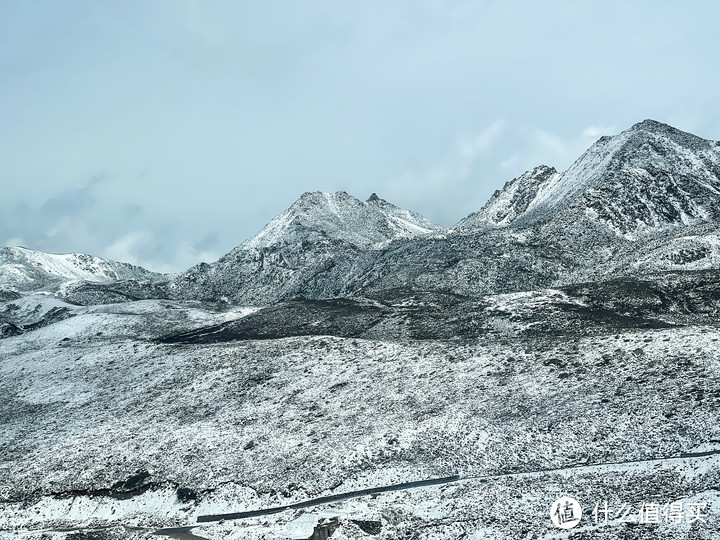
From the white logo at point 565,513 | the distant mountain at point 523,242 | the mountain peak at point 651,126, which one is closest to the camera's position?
the white logo at point 565,513

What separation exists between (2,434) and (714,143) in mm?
135893

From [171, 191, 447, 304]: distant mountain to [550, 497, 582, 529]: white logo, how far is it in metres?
76.6

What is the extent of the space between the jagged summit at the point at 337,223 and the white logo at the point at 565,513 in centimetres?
10670

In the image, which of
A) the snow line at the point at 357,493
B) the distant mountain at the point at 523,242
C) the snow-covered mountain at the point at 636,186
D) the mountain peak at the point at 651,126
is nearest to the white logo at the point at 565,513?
the snow line at the point at 357,493

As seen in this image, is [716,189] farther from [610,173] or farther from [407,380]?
[407,380]

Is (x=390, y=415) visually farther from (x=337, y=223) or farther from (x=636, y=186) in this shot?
(x=337, y=223)

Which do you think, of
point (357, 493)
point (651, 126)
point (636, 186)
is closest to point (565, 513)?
point (357, 493)

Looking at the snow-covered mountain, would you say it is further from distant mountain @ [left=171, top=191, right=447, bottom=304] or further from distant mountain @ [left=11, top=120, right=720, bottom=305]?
distant mountain @ [left=171, top=191, right=447, bottom=304]

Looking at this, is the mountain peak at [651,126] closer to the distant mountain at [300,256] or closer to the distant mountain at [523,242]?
the distant mountain at [523,242]

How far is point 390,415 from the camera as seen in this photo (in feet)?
101

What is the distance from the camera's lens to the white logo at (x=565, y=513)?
1852 centimetres

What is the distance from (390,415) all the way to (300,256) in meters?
89.0

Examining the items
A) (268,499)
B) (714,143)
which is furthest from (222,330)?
(714,143)

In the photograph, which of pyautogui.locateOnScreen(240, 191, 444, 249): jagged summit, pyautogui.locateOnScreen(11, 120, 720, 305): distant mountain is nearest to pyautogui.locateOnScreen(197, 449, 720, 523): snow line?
pyautogui.locateOnScreen(11, 120, 720, 305): distant mountain
